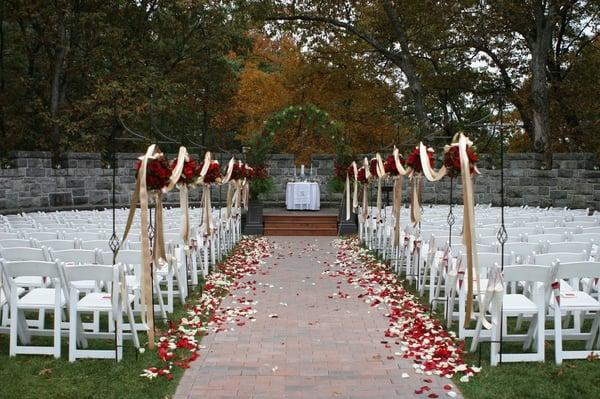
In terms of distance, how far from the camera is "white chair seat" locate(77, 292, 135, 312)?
240 inches

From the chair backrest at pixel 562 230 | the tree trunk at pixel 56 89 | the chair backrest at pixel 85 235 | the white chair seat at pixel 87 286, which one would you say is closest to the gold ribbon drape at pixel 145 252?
the white chair seat at pixel 87 286

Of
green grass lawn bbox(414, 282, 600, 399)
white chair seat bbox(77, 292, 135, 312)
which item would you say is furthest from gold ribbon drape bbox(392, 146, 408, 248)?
white chair seat bbox(77, 292, 135, 312)

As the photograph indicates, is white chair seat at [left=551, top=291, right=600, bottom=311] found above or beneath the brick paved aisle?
above

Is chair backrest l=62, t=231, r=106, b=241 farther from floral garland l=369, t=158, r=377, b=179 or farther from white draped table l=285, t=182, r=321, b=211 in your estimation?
white draped table l=285, t=182, r=321, b=211

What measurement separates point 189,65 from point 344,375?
22845 millimetres

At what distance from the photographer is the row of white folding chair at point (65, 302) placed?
5883mm

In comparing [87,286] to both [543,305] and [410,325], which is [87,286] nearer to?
[410,325]

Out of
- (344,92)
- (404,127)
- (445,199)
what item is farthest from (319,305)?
(404,127)

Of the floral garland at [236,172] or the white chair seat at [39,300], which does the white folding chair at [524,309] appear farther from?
the floral garland at [236,172]

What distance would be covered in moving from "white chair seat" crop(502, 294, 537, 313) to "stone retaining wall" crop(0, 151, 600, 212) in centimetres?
1553

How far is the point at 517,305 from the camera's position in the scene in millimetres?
6148

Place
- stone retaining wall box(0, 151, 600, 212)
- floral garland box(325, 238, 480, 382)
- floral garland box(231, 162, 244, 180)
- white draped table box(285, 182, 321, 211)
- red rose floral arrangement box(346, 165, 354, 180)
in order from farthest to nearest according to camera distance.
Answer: white draped table box(285, 182, 321, 211) → stone retaining wall box(0, 151, 600, 212) → red rose floral arrangement box(346, 165, 354, 180) → floral garland box(231, 162, 244, 180) → floral garland box(325, 238, 480, 382)

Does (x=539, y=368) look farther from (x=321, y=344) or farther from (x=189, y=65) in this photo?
(x=189, y=65)

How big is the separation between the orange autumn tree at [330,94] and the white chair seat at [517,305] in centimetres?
1957
